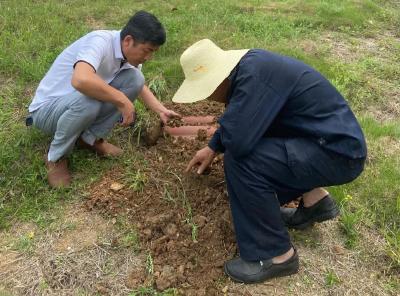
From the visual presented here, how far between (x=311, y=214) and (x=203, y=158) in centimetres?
73

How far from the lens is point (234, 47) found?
A: 17.6 feet

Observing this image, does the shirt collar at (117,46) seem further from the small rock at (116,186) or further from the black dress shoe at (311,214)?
the black dress shoe at (311,214)

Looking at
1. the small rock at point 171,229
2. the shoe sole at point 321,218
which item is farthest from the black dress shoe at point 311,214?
the small rock at point 171,229

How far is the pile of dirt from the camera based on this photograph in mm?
2680

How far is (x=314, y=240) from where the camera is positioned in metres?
3.00

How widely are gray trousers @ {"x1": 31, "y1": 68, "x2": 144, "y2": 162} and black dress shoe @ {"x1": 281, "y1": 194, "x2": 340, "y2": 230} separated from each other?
135 cm

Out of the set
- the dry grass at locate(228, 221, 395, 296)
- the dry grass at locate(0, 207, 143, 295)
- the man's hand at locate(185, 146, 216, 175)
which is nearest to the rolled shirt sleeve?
the man's hand at locate(185, 146, 216, 175)

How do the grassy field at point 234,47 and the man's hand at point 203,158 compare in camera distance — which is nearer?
the man's hand at point 203,158

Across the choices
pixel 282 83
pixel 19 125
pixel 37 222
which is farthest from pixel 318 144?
pixel 19 125

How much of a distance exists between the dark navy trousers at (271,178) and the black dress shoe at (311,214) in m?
Answer: 0.31

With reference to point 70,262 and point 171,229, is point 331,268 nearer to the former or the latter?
point 171,229

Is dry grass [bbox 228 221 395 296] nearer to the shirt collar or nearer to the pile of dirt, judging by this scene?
the pile of dirt

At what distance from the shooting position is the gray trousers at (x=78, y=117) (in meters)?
3.16

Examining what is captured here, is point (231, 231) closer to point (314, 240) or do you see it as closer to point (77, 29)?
point (314, 240)
